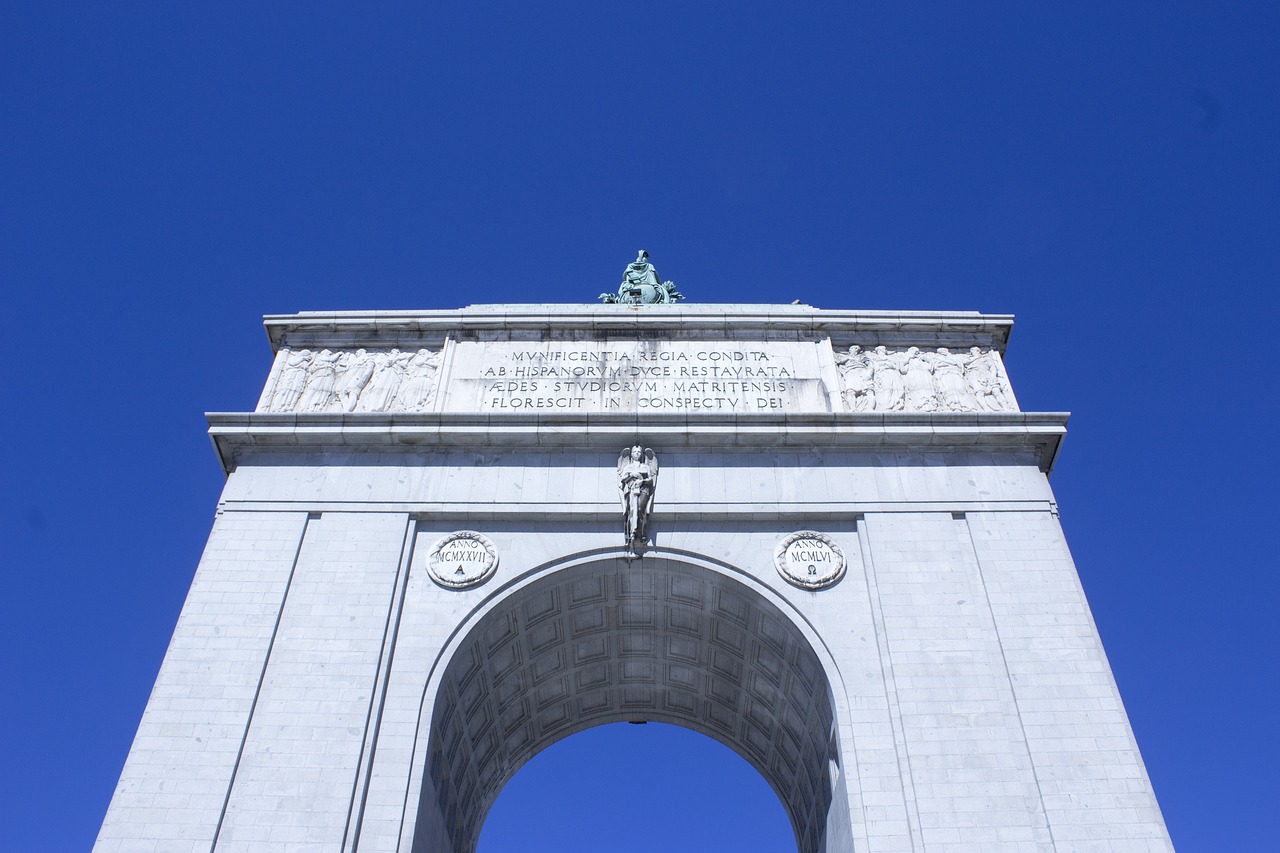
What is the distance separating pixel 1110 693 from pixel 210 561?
16.5 metres

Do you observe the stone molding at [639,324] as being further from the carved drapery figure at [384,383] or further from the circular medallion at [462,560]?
the circular medallion at [462,560]

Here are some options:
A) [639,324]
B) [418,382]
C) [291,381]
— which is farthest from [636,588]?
[291,381]

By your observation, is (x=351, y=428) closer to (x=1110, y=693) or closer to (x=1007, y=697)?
(x=1007, y=697)

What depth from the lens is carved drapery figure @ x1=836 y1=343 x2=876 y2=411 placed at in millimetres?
22266

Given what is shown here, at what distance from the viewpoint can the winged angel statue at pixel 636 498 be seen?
65.9ft

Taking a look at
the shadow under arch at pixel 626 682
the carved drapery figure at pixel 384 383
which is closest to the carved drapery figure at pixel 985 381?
the shadow under arch at pixel 626 682

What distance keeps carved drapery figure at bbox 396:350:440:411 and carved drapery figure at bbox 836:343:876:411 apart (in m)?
8.88

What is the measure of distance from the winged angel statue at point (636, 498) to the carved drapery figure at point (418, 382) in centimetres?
478

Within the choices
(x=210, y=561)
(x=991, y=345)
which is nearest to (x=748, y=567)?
(x=991, y=345)

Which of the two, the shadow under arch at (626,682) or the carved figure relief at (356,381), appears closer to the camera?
the shadow under arch at (626,682)

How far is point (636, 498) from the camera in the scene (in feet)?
66.0

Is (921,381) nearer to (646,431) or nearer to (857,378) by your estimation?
(857,378)

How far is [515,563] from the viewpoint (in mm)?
20141

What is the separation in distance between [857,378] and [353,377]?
10958mm
